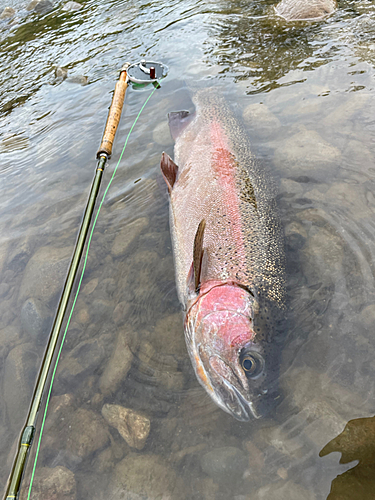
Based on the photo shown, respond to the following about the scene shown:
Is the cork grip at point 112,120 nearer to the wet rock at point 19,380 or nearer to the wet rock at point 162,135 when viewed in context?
the wet rock at point 162,135

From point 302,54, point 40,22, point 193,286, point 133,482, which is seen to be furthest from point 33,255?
point 40,22

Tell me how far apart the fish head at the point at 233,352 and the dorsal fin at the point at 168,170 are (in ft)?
6.16

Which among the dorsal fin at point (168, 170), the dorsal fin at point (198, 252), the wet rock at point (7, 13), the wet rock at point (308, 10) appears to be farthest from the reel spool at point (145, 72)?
the wet rock at point (7, 13)

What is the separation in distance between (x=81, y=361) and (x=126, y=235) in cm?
157

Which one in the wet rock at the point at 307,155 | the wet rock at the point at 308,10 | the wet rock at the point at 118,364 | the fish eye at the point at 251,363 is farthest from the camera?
the wet rock at the point at 308,10

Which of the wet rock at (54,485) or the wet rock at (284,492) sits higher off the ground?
the wet rock at (54,485)

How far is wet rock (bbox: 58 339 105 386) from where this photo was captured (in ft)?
9.84

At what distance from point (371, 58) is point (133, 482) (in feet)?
24.4

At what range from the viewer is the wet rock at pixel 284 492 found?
2217 millimetres

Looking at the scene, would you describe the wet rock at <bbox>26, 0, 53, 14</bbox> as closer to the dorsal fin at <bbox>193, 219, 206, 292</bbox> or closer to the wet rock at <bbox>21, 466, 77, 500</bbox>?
the dorsal fin at <bbox>193, 219, 206, 292</bbox>

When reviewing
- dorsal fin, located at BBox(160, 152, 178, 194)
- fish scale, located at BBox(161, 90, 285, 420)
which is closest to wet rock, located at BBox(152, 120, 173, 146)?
fish scale, located at BBox(161, 90, 285, 420)

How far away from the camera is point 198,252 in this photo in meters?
2.83

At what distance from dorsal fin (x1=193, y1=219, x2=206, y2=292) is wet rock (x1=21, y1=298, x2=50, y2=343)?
1.66m

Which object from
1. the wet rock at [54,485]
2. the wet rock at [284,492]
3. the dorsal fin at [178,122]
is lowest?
the wet rock at [284,492]
